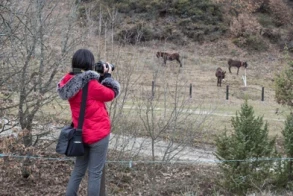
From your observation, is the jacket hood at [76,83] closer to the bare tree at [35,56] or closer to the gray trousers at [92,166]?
the gray trousers at [92,166]

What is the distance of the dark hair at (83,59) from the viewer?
438 centimetres

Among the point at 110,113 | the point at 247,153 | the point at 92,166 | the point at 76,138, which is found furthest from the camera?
the point at 110,113

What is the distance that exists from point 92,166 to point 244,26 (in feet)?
129

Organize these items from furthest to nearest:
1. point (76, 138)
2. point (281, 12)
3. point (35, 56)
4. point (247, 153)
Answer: point (281, 12)
point (35, 56)
point (247, 153)
point (76, 138)

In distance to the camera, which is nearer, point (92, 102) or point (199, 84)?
point (92, 102)

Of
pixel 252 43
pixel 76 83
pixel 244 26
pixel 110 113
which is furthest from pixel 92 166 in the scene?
pixel 244 26

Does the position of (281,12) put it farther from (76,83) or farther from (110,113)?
(76,83)

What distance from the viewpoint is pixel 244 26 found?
42.0 m

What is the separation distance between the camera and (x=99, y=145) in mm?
4406

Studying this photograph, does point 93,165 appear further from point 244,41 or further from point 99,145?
point 244,41

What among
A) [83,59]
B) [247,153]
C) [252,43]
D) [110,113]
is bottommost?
[247,153]

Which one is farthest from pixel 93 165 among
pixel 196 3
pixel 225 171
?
pixel 196 3

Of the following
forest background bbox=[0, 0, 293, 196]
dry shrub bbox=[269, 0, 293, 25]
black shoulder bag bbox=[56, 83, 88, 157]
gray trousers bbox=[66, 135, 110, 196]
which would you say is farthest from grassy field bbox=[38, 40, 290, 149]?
dry shrub bbox=[269, 0, 293, 25]

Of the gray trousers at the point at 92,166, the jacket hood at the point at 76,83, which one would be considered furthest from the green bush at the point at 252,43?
the jacket hood at the point at 76,83
